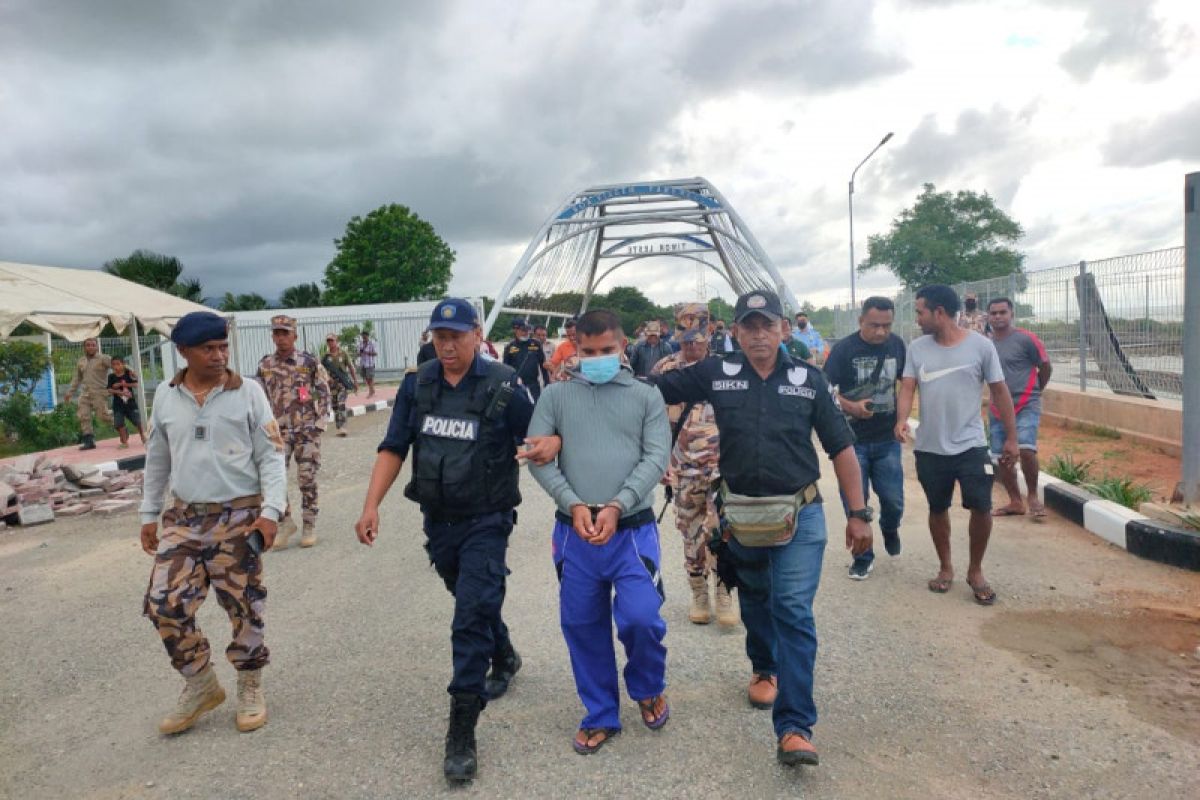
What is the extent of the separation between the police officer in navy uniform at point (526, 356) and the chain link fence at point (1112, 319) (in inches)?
185

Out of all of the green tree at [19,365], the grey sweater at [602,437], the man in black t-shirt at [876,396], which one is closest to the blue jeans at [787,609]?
the grey sweater at [602,437]

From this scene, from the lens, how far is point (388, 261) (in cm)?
4800

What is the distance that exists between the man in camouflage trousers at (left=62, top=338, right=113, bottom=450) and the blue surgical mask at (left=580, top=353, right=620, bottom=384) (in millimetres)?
11920

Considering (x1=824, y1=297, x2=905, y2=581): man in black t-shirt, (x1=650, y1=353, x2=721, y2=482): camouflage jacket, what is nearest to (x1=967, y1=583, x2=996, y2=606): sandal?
(x1=824, y1=297, x2=905, y2=581): man in black t-shirt

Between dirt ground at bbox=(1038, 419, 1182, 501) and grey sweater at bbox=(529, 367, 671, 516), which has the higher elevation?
grey sweater at bbox=(529, 367, 671, 516)

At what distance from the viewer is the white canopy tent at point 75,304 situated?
11344 millimetres

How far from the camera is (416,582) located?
5.24 m

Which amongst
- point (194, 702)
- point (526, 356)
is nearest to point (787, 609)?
point (194, 702)

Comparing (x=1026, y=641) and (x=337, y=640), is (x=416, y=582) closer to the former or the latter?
(x=337, y=640)

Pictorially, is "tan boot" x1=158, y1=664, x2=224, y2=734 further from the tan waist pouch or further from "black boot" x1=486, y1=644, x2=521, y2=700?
the tan waist pouch

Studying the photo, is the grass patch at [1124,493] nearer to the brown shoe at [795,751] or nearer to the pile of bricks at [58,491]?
the brown shoe at [795,751]

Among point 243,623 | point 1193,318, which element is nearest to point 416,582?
point 243,623

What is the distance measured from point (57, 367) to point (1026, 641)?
1872 centimetres

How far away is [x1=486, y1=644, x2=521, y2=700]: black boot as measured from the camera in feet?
11.5
